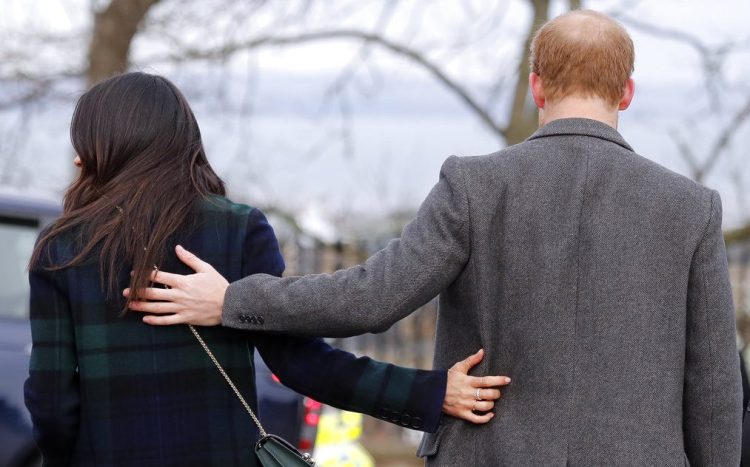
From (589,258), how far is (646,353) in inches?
9.7

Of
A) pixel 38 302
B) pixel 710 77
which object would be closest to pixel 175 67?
pixel 710 77

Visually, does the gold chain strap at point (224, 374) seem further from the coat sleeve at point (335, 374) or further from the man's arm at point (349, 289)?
→ the coat sleeve at point (335, 374)

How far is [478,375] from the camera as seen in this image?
250 cm

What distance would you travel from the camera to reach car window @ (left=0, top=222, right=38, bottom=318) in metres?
4.49

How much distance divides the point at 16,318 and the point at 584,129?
2.86 m

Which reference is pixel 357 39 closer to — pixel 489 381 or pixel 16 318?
pixel 16 318

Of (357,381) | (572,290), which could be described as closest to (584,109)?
(572,290)

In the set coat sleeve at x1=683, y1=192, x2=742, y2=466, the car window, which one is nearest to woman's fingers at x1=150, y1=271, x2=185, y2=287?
coat sleeve at x1=683, y1=192, x2=742, y2=466

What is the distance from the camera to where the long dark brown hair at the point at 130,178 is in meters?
2.49

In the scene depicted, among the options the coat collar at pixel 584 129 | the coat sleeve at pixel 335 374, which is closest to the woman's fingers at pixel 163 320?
the coat sleeve at pixel 335 374

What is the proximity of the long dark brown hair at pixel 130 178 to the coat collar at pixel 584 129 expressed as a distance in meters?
0.87

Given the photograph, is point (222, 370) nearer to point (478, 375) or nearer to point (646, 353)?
point (478, 375)

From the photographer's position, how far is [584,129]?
247cm

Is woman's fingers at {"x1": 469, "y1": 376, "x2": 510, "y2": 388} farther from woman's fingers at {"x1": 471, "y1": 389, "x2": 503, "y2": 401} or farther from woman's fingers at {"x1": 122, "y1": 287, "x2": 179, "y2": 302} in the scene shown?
woman's fingers at {"x1": 122, "y1": 287, "x2": 179, "y2": 302}
